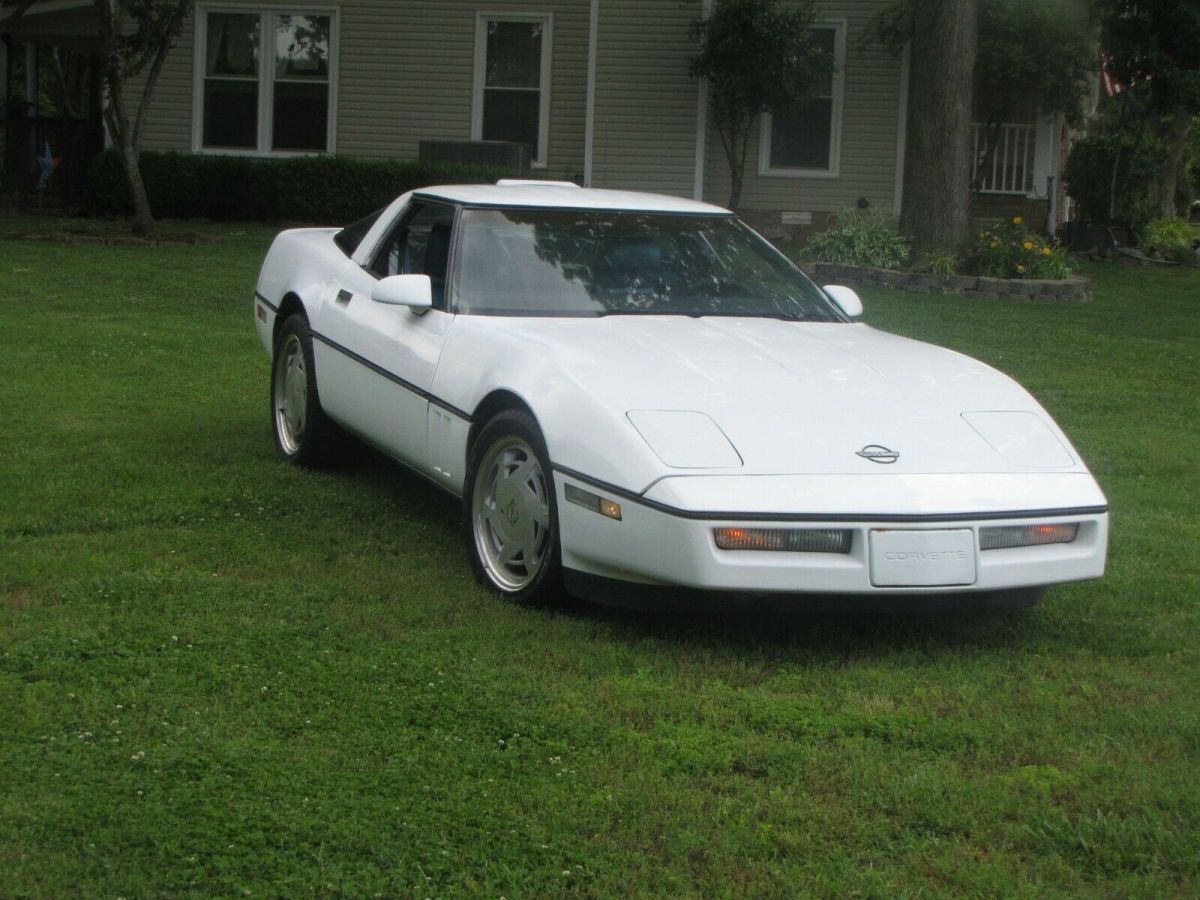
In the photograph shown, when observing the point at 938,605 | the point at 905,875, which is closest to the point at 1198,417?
the point at 938,605

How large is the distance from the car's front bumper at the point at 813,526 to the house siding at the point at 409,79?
17638mm

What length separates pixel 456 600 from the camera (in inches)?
207

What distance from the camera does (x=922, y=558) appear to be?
15.2 ft

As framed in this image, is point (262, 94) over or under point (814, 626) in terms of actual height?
over

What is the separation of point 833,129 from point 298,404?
15740 mm

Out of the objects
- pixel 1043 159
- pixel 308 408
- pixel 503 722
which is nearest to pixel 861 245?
pixel 1043 159

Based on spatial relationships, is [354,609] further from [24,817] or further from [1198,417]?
[1198,417]

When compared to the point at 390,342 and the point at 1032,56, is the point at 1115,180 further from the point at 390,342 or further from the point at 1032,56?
the point at 390,342

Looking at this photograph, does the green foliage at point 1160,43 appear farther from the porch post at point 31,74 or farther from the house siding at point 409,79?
the porch post at point 31,74

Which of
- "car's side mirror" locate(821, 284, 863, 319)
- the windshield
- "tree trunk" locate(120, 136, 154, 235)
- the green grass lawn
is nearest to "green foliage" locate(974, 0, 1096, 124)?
"tree trunk" locate(120, 136, 154, 235)

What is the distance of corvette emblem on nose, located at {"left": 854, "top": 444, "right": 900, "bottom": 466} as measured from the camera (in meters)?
4.78

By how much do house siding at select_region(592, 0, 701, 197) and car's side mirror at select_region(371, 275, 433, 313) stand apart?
633 inches

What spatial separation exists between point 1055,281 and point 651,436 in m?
11.6

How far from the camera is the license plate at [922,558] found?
460 cm
